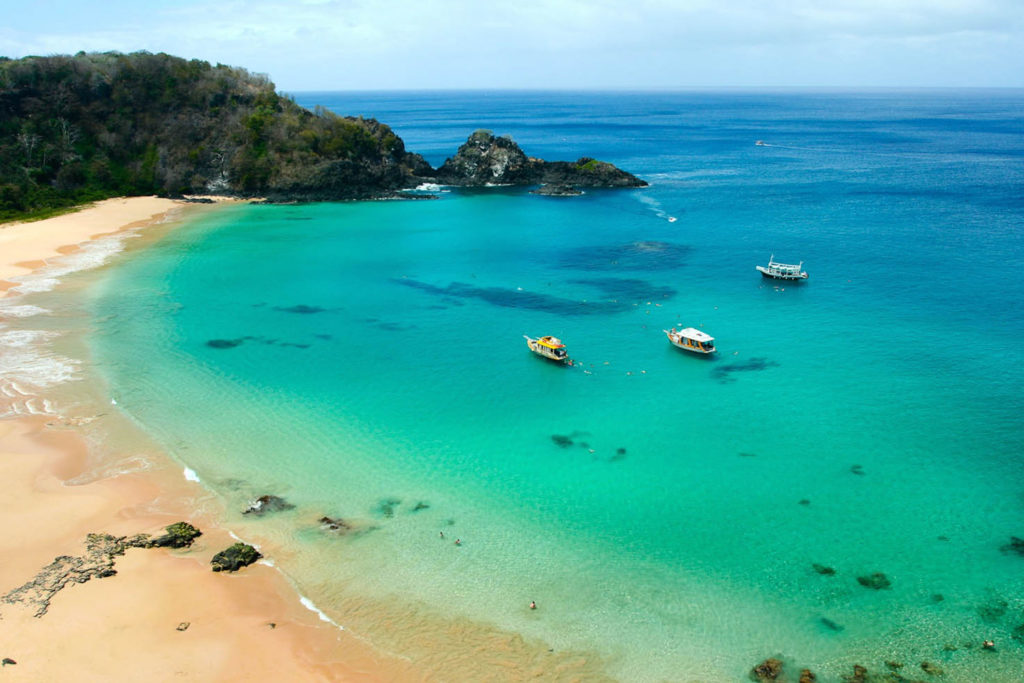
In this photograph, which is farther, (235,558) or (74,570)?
(235,558)

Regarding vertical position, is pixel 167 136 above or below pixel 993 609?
above

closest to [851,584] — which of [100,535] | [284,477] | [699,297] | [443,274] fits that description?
[284,477]

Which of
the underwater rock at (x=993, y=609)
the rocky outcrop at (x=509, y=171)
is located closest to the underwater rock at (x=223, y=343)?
the underwater rock at (x=993, y=609)

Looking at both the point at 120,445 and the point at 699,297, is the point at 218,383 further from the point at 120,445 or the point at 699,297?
the point at 699,297

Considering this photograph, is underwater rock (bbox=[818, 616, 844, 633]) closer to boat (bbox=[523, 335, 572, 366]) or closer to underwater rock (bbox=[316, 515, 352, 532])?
underwater rock (bbox=[316, 515, 352, 532])

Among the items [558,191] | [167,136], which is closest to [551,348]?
[558,191]

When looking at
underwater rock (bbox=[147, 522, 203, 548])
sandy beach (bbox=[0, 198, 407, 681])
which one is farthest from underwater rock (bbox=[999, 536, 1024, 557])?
underwater rock (bbox=[147, 522, 203, 548])

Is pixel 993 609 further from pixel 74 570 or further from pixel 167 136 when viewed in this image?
pixel 167 136
